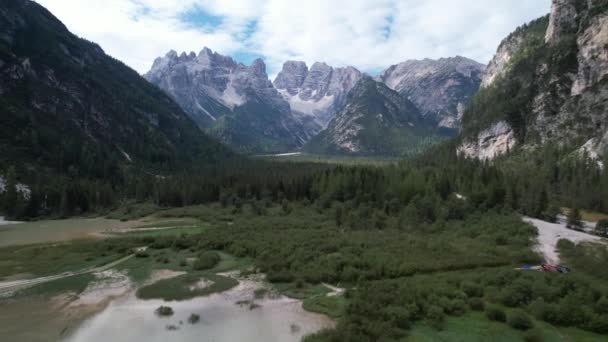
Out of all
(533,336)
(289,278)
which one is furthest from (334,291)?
(533,336)

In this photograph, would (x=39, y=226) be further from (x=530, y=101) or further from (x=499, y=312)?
(x=530, y=101)

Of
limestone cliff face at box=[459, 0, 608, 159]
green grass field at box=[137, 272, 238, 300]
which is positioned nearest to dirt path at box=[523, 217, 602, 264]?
green grass field at box=[137, 272, 238, 300]

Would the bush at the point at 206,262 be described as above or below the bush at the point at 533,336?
below

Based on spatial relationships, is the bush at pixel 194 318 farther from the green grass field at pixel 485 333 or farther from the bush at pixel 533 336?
the bush at pixel 533 336

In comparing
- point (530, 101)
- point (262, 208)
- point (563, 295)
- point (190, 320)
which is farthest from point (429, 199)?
point (530, 101)

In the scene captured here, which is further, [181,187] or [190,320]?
[181,187]

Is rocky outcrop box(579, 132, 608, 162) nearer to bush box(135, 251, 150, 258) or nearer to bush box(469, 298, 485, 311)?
bush box(469, 298, 485, 311)

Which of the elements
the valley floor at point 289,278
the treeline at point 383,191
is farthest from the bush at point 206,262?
the treeline at point 383,191

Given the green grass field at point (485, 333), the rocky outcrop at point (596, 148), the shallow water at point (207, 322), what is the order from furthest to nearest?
the rocky outcrop at point (596, 148) → the shallow water at point (207, 322) → the green grass field at point (485, 333)
